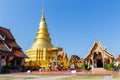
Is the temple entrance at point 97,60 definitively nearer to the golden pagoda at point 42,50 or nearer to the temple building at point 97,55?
the temple building at point 97,55

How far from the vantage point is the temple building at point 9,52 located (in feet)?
125

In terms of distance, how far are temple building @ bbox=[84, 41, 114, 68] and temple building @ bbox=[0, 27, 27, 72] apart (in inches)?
496

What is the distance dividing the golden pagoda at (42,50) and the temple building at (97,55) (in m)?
12.9

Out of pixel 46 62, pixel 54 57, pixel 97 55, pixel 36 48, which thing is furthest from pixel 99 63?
pixel 36 48

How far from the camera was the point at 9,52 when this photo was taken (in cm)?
3909

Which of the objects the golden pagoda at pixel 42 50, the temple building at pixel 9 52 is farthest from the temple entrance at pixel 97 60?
the temple building at pixel 9 52

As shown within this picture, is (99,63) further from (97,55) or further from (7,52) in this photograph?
(7,52)

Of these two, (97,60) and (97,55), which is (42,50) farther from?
(97,55)

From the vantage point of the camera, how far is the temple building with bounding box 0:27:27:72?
38250mm

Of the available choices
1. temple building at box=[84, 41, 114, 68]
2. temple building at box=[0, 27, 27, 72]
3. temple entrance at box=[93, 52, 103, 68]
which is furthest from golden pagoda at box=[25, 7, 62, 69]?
temple building at box=[84, 41, 114, 68]

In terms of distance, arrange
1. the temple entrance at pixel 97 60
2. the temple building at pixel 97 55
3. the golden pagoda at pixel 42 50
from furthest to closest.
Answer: the golden pagoda at pixel 42 50, the temple entrance at pixel 97 60, the temple building at pixel 97 55

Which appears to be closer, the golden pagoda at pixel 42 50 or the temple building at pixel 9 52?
the temple building at pixel 9 52

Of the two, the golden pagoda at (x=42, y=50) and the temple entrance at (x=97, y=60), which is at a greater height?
the golden pagoda at (x=42, y=50)

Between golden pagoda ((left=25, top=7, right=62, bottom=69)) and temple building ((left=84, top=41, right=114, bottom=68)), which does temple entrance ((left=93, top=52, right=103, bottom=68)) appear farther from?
golden pagoda ((left=25, top=7, right=62, bottom=69))
